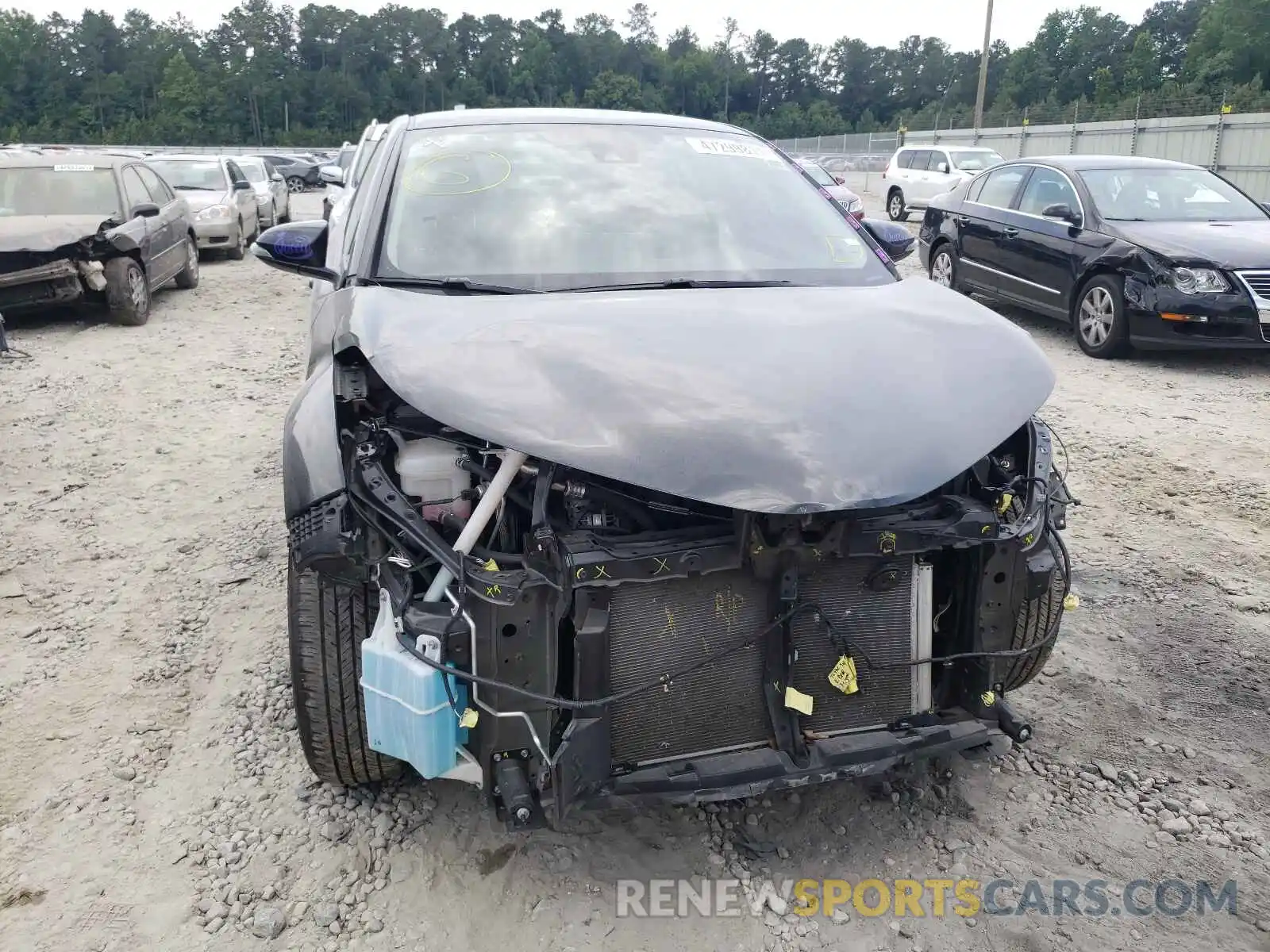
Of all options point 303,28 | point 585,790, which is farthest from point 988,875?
point 303,28

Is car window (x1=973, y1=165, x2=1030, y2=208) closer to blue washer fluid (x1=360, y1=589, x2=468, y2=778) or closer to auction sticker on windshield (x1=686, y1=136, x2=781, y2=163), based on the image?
auction sticker on windshield (x1=686, y1=136, x2=781, y2=163)

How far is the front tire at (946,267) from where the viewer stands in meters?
9.73

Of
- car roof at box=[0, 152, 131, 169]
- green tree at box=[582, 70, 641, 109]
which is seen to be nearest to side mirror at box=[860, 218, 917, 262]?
car roof at box=[0, 152, 131, 169]

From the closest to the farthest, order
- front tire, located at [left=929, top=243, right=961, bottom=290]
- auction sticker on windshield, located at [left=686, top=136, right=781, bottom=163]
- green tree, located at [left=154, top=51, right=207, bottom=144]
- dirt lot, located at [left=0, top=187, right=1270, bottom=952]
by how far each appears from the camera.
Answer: dirt lot, located at [left=0, top=187, right=1270, bottom=952] < auction sticker on windshield, located at [left=686, top=136, right=781, bottom=163] < front tire, located at [left=929, top=243, right=961, bottom=290] < green tree, located at [left=154, top=51, right=207, bottom=144]

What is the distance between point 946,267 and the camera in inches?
396

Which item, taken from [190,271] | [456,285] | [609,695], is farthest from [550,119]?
[190,271]

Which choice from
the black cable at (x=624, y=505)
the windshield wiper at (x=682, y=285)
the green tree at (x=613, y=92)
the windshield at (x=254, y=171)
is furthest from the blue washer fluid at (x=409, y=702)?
the green tree at (x=613, y=92)

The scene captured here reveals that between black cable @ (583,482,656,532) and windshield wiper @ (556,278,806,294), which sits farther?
windshield wiper @ (556,278,806,294)

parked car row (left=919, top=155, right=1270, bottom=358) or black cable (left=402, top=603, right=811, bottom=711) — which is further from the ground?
parked car row (left=919, top=155, right=1270, bottom=358)

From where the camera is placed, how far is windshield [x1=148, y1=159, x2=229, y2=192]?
13.1m

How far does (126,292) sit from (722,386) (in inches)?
326

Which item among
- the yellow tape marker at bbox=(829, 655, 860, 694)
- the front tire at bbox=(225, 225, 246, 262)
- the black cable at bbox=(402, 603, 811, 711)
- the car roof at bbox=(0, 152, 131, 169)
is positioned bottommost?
the yellow tape marker at bbox=(829, 655, 860, 694)

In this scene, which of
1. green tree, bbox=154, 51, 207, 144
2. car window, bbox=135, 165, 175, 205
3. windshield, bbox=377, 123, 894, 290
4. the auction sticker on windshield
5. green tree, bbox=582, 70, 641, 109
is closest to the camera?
windshield, bbox=377, 123, 894, 290

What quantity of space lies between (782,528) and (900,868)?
101 cm
